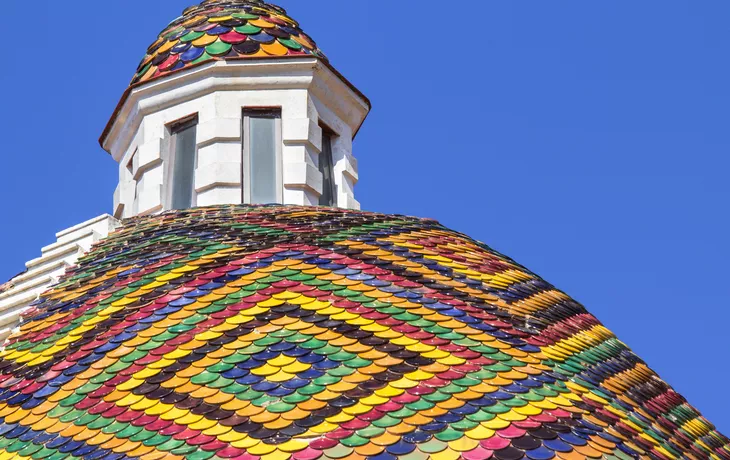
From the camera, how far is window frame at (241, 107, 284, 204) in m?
16.8

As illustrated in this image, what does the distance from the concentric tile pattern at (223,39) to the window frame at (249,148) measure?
0.54 metres

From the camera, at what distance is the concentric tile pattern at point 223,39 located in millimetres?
17641

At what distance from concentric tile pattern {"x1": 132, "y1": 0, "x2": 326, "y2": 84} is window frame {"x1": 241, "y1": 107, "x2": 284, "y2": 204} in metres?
0.54

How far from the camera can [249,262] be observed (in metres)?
13.2

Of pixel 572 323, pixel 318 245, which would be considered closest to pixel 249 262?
pixel 318 245

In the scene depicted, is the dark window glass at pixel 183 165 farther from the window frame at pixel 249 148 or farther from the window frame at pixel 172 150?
the window frame at pixel 249 148

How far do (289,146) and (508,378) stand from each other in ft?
19.5

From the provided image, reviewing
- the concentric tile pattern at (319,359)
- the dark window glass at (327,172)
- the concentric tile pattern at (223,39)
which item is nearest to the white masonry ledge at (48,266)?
the concentric tile pattern at (319,359)

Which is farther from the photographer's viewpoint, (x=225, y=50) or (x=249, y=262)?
(x=225, y=50)

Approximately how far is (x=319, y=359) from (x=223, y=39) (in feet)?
21.8

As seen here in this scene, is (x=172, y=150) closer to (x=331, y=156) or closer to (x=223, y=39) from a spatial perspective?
(x=223, y=39)

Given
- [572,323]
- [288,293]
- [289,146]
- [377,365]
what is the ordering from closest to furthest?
1. [377,365]
2. [288,293]
3. [572,323]
4. [289,146]

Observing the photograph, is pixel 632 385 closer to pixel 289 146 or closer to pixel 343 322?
pixel 343 322

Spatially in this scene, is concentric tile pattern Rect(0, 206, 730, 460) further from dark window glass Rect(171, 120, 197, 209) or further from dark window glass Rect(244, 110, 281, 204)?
dark window glass Rect(171, 120, 197, 209)
